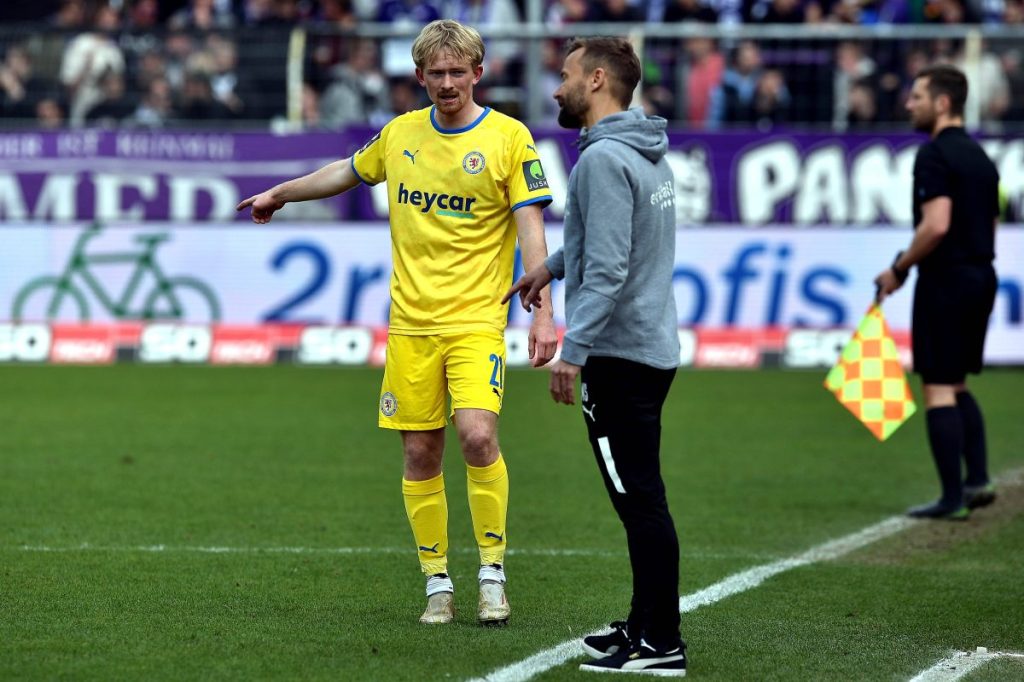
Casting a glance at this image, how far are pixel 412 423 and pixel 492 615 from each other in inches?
30.1

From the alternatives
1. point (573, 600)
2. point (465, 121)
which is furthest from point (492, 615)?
A: point (465, 121)

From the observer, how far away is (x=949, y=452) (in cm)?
911

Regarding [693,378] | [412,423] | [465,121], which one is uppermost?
[465,121]

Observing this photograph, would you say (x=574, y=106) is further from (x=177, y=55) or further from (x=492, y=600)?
(x=177, y=55)

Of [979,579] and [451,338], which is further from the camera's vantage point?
[979,579]

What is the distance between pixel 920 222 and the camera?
30.2 feet

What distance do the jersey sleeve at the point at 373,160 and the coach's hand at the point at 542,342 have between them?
3.29ft

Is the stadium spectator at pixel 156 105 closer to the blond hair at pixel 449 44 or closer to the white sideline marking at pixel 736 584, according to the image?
the white sideline marking at pixel 736 584

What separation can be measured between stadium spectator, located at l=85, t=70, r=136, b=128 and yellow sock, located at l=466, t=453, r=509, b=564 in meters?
13.7

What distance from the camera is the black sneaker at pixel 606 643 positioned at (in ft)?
18.7

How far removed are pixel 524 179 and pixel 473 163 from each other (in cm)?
20

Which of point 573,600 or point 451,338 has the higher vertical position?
point 451,338

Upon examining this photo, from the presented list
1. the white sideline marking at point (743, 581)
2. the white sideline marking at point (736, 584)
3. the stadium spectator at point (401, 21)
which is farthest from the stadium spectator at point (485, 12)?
the white sideline marking at point (736, 584)

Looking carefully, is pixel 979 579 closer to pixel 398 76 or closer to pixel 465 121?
pixel 465 121
